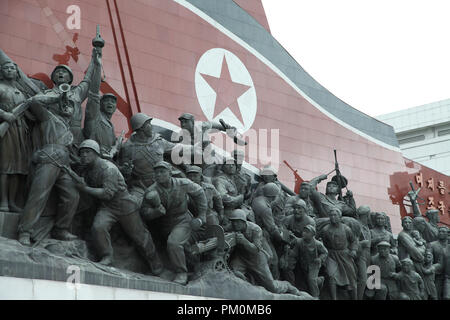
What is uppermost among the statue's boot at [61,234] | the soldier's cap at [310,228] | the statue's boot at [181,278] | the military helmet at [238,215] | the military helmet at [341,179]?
the military helmet at [341,179]

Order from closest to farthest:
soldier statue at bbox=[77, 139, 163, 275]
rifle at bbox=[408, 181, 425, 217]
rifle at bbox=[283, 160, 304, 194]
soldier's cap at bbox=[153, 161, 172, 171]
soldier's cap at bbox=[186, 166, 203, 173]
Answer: soldier statue at bbox=[77, 139, 163, 275], soldier's cap at bbox=[153, 161, 172, 171], soldier's cap at bbox=[186, 166, 203, 173], rifle at bbox=[283, 160, 304, 194], rifle at bbox=[408, 181, 425, 217]

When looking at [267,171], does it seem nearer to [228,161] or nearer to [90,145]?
[228,161]

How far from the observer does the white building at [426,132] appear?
25.4 m

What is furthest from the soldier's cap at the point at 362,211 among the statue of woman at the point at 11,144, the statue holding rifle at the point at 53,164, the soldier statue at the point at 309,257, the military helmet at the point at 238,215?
the statue of woman at the point at 11,144

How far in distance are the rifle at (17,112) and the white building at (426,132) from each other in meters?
18.8

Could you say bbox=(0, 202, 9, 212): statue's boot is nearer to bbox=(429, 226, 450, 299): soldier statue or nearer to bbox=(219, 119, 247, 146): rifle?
bbox=(219, 119, 247, 146): rifle

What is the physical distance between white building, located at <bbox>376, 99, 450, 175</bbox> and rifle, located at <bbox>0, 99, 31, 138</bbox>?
61.7ft

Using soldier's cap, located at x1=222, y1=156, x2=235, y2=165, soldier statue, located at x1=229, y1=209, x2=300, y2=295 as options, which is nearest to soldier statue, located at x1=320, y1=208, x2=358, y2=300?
soldier statue, located at x1=229, y1=209, x2=300, y2=295

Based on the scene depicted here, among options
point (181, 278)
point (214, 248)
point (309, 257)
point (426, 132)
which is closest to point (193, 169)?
point (214, 248)

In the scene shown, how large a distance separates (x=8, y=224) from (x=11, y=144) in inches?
34.1

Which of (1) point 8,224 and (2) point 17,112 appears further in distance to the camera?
(2) point 17,112

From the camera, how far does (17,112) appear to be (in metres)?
8.09

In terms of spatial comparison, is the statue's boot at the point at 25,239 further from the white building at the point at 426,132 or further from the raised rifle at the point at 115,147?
the white building at the point at 426,132

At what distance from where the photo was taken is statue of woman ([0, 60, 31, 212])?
315 inches
